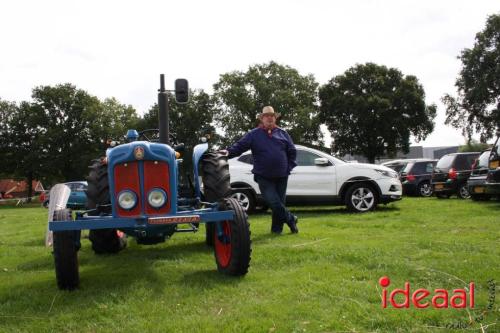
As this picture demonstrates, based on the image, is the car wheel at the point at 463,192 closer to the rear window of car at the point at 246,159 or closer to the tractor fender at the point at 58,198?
the rear window of car at the point at 246,159

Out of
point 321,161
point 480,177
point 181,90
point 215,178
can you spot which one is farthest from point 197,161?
point 480,177

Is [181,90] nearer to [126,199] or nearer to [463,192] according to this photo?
[126,199]

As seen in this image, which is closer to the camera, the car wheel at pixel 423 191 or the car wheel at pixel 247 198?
the car wheel at pixel 247 198

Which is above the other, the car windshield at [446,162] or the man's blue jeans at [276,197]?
the car windshield at [446,162]

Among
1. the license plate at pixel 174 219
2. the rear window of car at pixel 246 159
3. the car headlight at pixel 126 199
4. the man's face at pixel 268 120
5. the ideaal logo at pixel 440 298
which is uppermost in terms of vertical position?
the man's face at pixel 268 120

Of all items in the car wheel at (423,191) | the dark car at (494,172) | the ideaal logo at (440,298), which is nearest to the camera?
the ideaal logo at (440,298)

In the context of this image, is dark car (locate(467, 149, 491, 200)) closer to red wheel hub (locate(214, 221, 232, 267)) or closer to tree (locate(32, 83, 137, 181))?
red wheel hub (locate(214, 221, 232, 267))

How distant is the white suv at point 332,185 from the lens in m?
12.2

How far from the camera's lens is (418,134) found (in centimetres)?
5038

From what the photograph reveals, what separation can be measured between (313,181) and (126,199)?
7.56 metres

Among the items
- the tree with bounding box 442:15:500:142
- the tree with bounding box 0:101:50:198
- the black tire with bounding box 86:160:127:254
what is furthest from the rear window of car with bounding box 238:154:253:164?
the tree with bounding box 0:101:50:198

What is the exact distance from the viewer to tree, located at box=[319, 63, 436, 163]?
48.9 metres

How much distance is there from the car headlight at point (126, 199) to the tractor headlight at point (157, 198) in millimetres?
188

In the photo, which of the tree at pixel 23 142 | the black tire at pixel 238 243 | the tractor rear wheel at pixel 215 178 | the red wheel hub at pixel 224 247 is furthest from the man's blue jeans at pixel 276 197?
the tree at pixel 23 142
